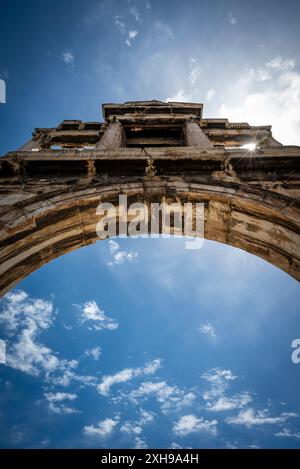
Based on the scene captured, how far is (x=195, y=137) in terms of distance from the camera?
7.64m

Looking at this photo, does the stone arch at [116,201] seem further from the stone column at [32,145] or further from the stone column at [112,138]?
the stone column at [32,145]

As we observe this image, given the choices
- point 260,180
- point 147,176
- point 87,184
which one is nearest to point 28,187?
point 87,184

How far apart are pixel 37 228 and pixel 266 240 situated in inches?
134

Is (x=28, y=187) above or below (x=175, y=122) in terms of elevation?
below

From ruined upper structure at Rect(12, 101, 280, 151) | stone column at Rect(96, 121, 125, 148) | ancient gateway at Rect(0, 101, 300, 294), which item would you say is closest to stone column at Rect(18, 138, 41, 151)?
ruined upper structure at Rect(12, 101, 280, 151)

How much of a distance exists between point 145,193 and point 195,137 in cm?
397

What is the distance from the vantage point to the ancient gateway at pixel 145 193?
385 cm

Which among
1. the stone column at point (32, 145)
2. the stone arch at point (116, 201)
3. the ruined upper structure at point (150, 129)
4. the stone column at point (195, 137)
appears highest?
the ruined upper structure at point (150, 129)

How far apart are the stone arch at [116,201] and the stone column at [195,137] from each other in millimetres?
2486

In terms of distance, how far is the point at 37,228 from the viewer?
12.9 ft

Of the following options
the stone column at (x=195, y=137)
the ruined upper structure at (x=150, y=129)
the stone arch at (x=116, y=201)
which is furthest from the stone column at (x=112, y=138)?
the stone arch at (x=116, y=201)

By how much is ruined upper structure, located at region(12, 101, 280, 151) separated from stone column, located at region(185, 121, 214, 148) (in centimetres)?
21

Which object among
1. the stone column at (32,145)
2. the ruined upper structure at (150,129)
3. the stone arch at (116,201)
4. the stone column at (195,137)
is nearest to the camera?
the stone arch at (116,201)
